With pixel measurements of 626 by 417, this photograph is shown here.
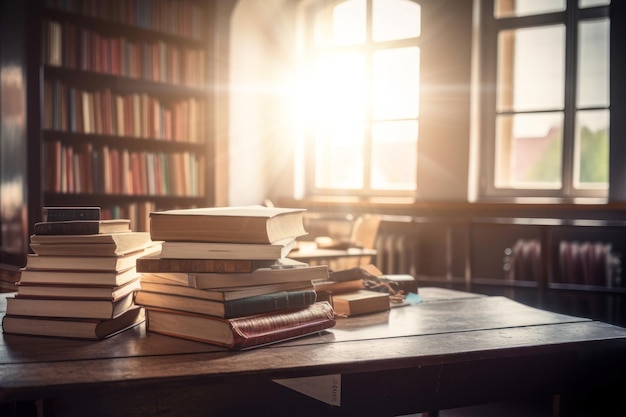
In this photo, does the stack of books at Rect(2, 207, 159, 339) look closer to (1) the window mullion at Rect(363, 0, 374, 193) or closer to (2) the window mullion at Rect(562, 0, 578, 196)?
(2) the window mullion at Rect(562, 0, 578, 196)

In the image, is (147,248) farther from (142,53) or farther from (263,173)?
(263,173)

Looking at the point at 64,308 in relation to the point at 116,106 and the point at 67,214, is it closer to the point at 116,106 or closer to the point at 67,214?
the point at 67,214

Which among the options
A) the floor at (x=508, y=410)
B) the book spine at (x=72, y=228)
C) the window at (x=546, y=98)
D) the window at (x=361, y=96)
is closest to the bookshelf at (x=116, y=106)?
the window at (x=361, y=96)

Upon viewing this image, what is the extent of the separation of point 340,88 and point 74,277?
4977mm

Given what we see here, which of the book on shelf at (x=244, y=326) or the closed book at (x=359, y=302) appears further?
the closed book at (x=359, y=302)

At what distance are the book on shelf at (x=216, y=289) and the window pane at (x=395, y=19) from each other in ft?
15.2

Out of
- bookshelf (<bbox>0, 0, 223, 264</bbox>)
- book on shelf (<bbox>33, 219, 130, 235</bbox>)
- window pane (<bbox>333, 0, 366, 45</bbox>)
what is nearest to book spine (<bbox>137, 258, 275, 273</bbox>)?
book on shelf (<bbox>33, 219, 130, 235</bbox>)

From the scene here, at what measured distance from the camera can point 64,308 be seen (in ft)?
3.69

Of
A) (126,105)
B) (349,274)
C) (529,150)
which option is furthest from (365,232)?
(349,274)

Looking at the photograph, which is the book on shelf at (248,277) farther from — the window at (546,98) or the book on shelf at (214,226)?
the window at (546,98)

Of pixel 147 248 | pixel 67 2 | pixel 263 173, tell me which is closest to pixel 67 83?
pixel 67 2

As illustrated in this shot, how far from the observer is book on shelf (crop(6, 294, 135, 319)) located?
1.12 meters

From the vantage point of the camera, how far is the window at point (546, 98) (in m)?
4.73

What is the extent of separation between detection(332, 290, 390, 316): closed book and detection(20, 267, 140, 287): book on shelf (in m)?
0.48
